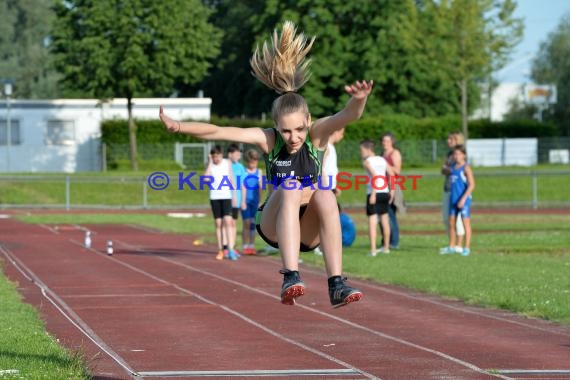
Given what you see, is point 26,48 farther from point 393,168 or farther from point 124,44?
point 393,168

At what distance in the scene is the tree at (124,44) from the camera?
50.8m

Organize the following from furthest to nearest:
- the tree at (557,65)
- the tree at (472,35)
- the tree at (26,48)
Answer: the tree at (26,48)
the tree at (557,65)
the tree at (472,35)

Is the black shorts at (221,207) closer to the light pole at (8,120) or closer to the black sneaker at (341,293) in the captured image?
the black sneaker at (341,293)

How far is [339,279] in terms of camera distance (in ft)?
27.1

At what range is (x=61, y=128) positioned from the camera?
5875cm

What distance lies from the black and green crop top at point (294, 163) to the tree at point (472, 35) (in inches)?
1684

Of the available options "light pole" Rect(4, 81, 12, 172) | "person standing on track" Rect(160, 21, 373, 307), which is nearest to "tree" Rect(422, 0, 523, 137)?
"light pole" Rect(4, 81, 12, 172)

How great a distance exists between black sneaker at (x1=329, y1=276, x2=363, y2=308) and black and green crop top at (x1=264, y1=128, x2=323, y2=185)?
0.73 meters

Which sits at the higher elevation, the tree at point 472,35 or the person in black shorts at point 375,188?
the tree at point 472,35

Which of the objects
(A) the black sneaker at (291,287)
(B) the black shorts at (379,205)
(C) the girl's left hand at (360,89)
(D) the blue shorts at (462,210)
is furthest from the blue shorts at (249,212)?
(C) the girl's left hand at (360,89)

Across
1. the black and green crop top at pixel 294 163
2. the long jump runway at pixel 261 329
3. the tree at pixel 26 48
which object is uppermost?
the tree at pixel 26 48

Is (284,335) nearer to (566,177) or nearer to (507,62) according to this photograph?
(566,177)

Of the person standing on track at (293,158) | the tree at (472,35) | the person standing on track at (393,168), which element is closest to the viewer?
the person standing on track at (293,158)

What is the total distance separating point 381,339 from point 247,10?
225ft
